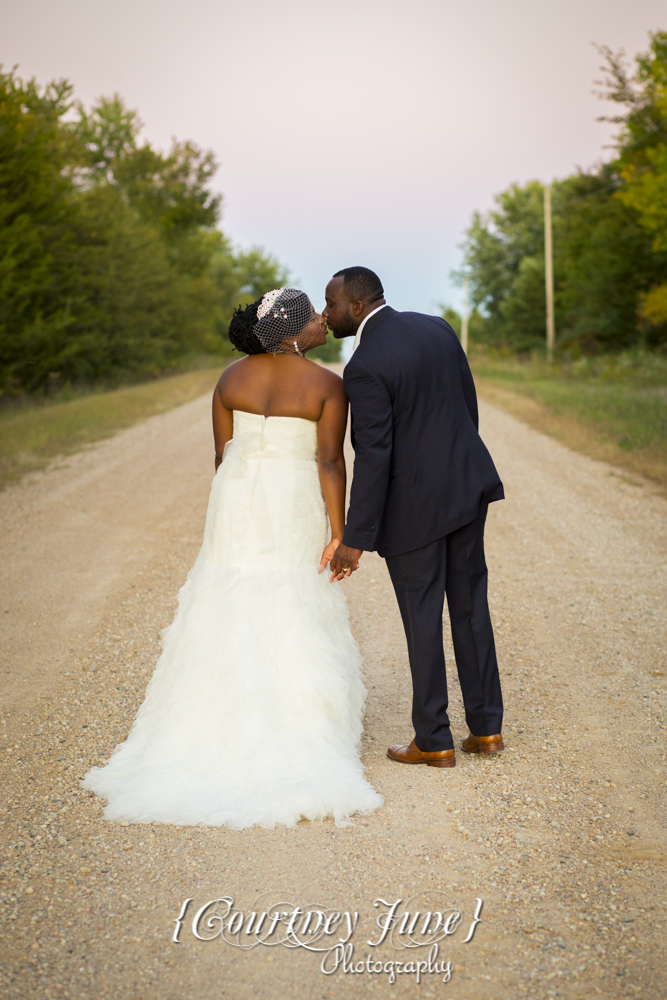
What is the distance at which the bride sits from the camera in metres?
3.36

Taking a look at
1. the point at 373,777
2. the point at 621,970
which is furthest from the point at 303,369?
the point at 621,970

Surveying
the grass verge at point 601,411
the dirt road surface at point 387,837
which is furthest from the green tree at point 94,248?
the dirt road surface at point 387,837

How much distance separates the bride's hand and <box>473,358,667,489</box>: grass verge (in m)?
8.18

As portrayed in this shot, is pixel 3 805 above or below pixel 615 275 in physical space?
below

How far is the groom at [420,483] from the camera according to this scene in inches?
139

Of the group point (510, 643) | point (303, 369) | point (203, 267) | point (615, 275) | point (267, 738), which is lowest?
point (510, 643)

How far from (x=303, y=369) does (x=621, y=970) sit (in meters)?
2.45

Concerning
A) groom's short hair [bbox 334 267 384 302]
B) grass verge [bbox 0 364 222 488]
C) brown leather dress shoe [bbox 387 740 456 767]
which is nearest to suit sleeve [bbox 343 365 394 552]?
groom's short hair [bbox 334 267 384 302]

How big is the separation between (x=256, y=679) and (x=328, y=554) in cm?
66

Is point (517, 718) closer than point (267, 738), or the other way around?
point (267, 738)

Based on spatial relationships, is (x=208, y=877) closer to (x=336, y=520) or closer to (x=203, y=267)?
(x=336, y=520)

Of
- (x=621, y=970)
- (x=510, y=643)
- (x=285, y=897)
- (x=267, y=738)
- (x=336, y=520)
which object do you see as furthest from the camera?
(x=510, y=643)

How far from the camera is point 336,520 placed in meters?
3.86

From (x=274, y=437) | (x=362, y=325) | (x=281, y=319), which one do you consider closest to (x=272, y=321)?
(x=281, y=319)
